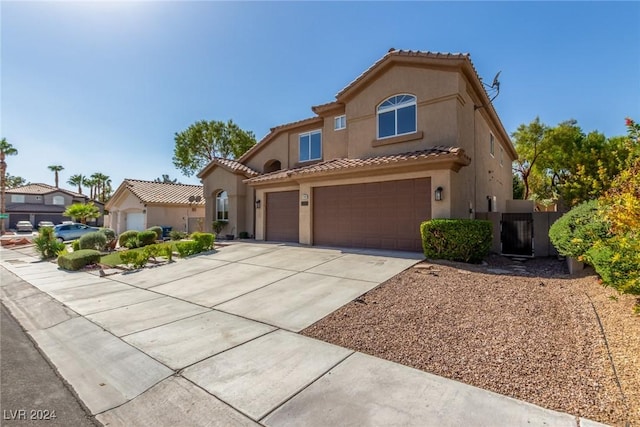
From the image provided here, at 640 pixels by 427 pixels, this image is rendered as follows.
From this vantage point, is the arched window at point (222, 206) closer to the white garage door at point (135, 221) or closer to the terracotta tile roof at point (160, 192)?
the terracotta tile roof at point (160, 192)

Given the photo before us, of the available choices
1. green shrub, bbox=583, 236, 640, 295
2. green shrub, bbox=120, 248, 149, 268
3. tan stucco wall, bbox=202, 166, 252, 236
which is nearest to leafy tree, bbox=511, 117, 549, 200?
green shrub, bbox=583, 236, 640, 295

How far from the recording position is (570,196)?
52.5 feet

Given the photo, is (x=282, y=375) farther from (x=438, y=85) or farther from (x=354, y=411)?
(x=438, y=85)

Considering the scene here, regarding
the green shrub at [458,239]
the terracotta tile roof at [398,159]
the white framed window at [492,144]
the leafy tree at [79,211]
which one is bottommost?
the green shrub at [458,239]

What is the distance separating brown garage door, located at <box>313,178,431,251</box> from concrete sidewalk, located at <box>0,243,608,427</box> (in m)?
2.81

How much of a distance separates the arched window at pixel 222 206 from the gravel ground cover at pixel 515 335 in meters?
15.4

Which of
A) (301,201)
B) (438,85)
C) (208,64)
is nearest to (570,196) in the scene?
(438,85)

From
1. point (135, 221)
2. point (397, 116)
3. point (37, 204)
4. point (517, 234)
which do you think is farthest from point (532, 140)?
point (37, 204)

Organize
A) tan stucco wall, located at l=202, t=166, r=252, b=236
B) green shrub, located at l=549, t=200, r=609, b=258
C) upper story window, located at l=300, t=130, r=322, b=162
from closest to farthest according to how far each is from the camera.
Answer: green shrub, located at l=549, t=200, r=609, b=258
upper story window, located at l=300, t=130, r=322, b=162
tan stucco wall, located at l=202, t=166, r=252, b=236

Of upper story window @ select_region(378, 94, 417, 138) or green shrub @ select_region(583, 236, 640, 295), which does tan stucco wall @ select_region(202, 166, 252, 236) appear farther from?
green shrub @ select_region(583, 236, 640, 295)

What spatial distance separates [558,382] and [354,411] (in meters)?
2.37

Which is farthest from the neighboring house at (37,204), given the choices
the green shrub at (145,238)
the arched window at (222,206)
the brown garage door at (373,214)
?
the brown garage door at (373,214)

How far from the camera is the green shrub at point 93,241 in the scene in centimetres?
1647

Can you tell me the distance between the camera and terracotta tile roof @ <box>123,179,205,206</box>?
90.5ft
